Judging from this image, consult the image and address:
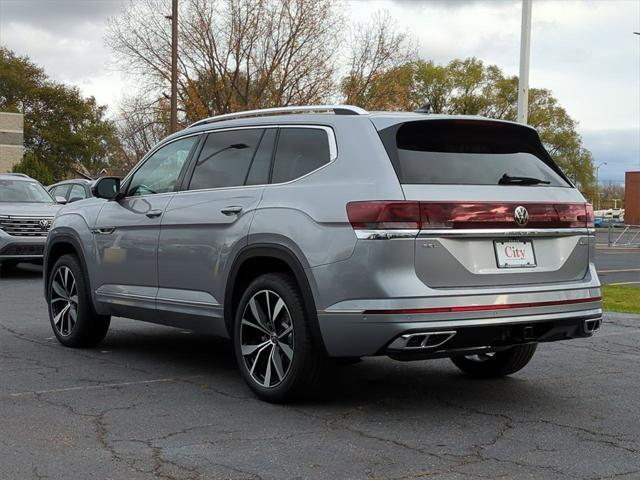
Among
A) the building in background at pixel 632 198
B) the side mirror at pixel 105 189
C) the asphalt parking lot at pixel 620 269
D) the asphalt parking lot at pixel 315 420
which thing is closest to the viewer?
the asphalt parking lot at pixel 315 420

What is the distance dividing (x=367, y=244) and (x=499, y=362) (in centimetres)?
206

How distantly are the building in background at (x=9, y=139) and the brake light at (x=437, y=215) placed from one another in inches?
2192

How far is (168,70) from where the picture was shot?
1421 inches

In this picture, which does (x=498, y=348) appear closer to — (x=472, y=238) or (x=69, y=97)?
(x=472, y=238)

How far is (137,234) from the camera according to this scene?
6.93 meters

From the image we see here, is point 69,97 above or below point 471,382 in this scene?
above

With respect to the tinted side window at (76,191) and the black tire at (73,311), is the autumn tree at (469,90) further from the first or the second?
the black tire at (73,311)

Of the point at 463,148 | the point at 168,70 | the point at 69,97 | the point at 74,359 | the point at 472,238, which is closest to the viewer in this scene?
the point at 472,238

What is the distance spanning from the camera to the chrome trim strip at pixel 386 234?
4.96m

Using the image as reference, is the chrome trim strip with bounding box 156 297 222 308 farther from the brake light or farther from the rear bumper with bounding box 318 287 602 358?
the brake light

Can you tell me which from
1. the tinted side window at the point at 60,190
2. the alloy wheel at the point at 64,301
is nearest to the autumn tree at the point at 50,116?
the tinted side window at the point at 60,190

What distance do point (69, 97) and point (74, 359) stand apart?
69.2m

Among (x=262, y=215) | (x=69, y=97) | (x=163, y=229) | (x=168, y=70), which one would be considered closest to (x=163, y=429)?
(x=262, y=215)

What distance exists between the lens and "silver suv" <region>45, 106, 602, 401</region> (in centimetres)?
501
